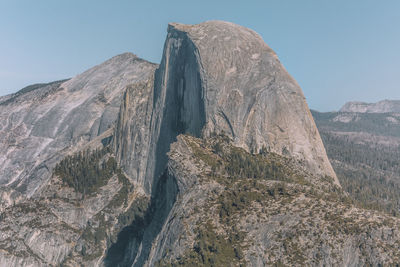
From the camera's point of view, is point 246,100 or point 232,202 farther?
point 246,100

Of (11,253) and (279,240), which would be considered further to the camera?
(11,253)

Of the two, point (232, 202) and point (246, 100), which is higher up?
point (246, 100)

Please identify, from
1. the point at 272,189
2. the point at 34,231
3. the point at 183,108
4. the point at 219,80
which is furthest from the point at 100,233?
the point at 272,189

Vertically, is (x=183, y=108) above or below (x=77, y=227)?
above

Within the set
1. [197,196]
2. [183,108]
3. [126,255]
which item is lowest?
[126,255]

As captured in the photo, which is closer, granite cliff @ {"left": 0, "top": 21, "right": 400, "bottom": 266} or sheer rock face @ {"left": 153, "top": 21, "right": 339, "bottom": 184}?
granite cliff @ {"left": 0, "top": 21, "right": 400, "bottom": 266}

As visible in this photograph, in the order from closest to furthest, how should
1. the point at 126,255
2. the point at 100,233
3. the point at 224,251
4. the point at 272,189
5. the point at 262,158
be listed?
the point at 224,251
the point at 272,189
the point at 262,158
the point at 126,255
the point at 100,233

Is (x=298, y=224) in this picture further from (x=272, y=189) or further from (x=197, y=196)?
(x=197, y=196)

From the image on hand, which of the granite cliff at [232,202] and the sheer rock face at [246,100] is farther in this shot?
the sheer rock face at [246,100]
